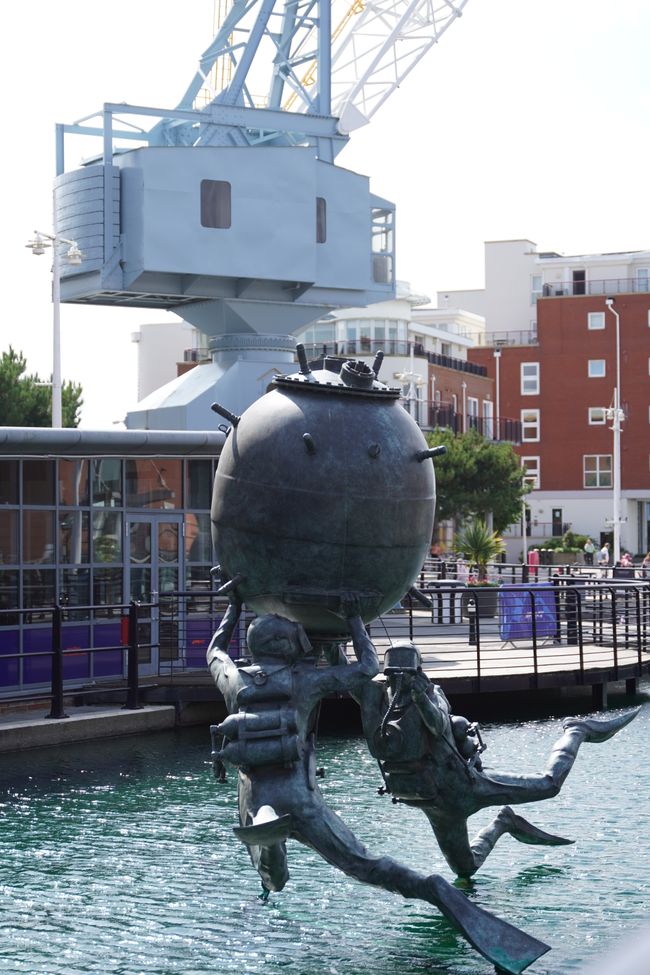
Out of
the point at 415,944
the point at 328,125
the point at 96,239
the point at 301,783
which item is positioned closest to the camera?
the point at 301,783

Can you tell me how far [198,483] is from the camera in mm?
20844

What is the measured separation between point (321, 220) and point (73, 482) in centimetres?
1637

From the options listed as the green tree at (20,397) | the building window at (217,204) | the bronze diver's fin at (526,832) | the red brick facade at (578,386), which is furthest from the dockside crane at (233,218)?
the red brick facade at (578,386)

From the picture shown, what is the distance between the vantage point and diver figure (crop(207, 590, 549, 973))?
7.48 metres

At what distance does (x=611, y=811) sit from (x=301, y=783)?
5545mm

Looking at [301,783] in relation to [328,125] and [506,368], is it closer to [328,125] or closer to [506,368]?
[328,125]

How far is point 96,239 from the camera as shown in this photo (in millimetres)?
32469

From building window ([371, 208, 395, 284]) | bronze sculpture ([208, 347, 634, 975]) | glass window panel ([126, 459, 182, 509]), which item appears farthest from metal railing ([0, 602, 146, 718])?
building window ([371, 208, 395, 284])

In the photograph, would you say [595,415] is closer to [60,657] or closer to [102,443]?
[102,443]

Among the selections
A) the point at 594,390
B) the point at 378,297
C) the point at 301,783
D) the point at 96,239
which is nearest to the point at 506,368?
the point at 594,390

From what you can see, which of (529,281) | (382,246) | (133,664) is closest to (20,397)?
(382,246)

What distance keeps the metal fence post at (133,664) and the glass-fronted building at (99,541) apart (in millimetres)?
583

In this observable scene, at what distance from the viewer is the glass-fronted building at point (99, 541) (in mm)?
18547

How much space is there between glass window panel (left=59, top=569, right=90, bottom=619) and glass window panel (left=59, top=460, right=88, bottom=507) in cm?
95
